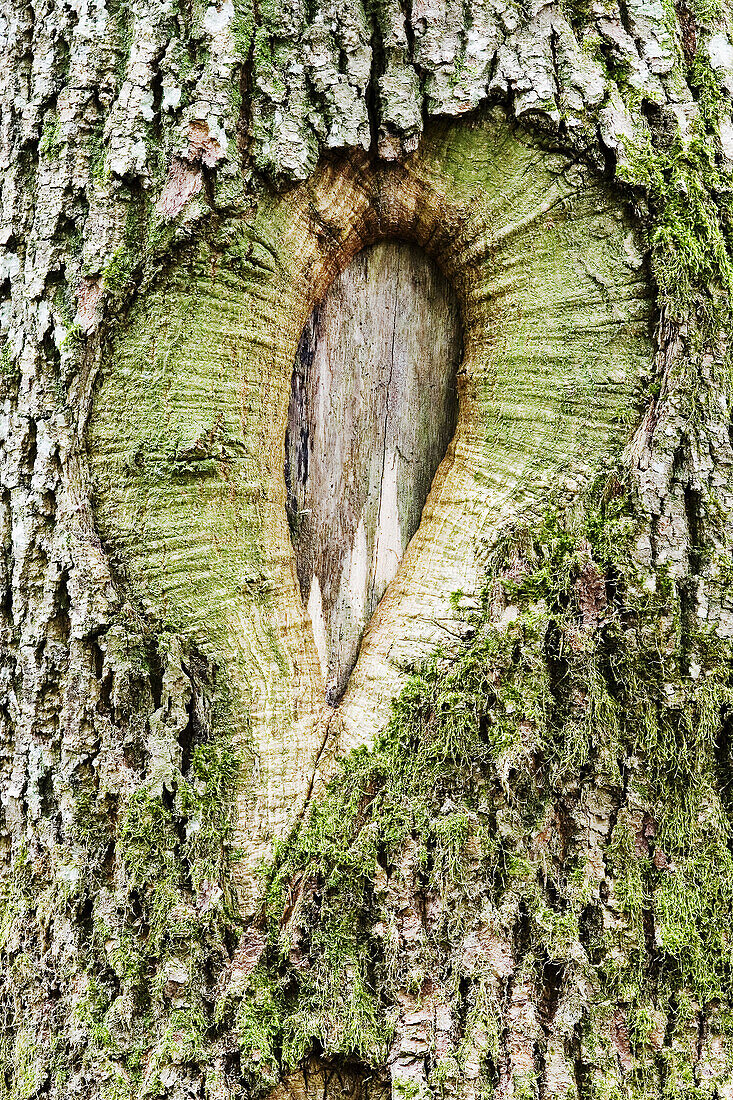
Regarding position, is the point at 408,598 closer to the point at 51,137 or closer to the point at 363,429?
the point at 363,429

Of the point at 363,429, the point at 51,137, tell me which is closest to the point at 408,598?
the point at 363,429

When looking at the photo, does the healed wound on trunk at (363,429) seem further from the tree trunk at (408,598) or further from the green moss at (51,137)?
the green moss at (51,137)

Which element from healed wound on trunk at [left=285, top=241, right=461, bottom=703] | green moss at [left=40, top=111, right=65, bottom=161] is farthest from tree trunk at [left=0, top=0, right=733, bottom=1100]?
healed wound on trunk at [left=285, top=241, right=461, bottom=703]

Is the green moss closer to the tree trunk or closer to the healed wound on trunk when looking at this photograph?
the tree trunk

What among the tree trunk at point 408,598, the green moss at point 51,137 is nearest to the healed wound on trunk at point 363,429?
the tree trunk at point 408,598

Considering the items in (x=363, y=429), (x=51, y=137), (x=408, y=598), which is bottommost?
(x=408, y=598)
